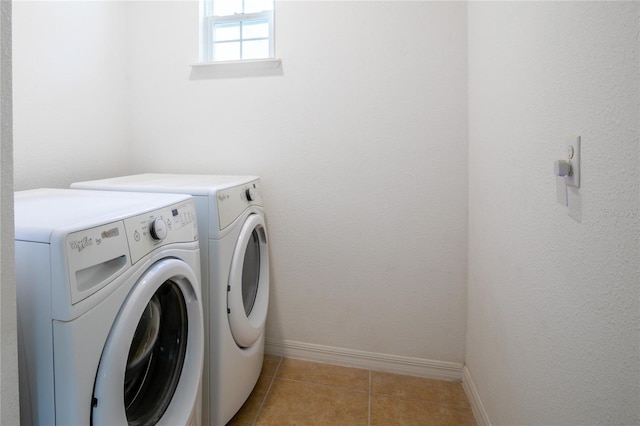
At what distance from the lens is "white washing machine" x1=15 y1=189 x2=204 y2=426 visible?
70 cm

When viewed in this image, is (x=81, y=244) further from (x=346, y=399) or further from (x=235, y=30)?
(x=235, y=30)

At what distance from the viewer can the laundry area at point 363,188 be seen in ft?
2.39

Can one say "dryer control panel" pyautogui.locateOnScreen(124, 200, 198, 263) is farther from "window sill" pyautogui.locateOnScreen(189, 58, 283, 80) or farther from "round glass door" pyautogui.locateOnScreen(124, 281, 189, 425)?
"window sill" pyautogui.locateOnScreen(189, 58, 283, 80)

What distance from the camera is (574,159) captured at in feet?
2.55

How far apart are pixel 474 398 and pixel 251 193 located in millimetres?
1340

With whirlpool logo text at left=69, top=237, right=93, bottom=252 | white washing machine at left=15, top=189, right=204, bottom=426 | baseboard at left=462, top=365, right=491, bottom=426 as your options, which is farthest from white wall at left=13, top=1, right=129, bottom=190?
baseboard at left=462, top=365, right=491, bottom=426

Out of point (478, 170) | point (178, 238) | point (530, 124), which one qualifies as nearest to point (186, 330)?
point (178, 238)

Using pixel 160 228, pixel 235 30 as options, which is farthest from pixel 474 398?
pixel 235 30

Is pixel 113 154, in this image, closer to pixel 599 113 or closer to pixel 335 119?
pixel 335 119

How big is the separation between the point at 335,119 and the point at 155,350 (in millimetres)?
1296

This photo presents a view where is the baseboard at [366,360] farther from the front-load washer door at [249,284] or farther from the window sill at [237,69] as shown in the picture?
the window sill at [237,69]

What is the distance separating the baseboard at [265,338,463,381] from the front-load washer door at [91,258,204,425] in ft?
3.09

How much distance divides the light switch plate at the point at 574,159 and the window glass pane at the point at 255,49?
1620mm

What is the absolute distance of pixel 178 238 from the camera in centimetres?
105
